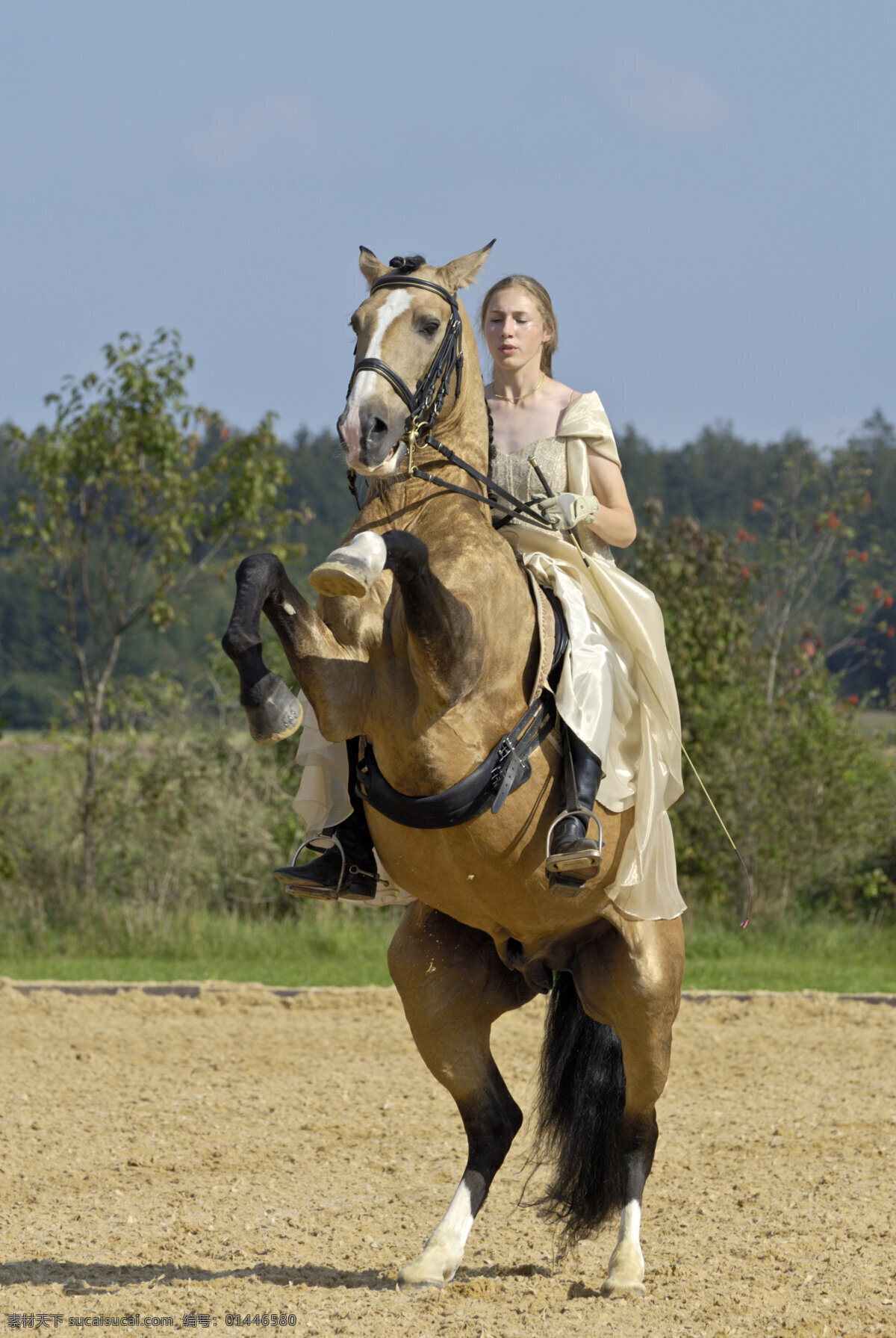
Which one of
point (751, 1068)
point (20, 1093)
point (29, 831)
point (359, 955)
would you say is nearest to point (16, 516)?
point (29, 831)

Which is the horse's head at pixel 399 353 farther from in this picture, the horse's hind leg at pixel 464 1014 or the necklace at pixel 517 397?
the horse's hind leg at pixel 464 1014

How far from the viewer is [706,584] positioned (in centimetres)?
1245

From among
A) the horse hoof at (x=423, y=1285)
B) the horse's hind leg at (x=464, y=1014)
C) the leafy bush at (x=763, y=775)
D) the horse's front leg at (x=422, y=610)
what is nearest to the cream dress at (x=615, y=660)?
the horse's front leg at (x=422, y=610)

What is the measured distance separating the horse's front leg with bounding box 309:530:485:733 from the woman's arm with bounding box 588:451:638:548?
0.88 meters

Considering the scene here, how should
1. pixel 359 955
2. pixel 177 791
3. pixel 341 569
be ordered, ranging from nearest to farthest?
1. pixel 341 569
2. pixel 359 955
3. pixel 177 791

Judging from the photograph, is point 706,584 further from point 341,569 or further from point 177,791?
point 341,569

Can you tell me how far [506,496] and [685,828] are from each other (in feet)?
25.9

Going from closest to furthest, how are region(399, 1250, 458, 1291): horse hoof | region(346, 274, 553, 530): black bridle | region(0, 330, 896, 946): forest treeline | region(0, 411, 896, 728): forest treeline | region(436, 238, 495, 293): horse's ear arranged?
region(346, 274, 553, 530): black bridle < region(436, 238, 495, 293): horse's ear < region(399, 1250, 458, 1291): horse hoof < region(0, 330, 896, 946): forest treeline < region(0, 411, 896, 728): forest treeline

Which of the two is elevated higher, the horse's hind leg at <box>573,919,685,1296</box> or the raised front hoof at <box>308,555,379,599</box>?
the raised front hoof at <box>308,555,379,599</box>

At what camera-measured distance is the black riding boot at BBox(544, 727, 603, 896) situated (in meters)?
3.78

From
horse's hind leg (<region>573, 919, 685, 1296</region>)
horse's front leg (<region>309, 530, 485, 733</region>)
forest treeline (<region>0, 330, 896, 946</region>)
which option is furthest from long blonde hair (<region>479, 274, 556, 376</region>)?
forest treeline (<region>0, 330, 896, 946</region>)

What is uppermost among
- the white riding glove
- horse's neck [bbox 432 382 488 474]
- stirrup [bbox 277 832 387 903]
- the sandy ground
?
horse's neck [bbox 432 382 488 474]

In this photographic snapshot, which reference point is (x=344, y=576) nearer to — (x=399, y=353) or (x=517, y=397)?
(x=399, y=353)

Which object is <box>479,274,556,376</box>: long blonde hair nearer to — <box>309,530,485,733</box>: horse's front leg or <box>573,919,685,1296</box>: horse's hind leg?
<box>309,530,485,733</box>: horse's front leg
